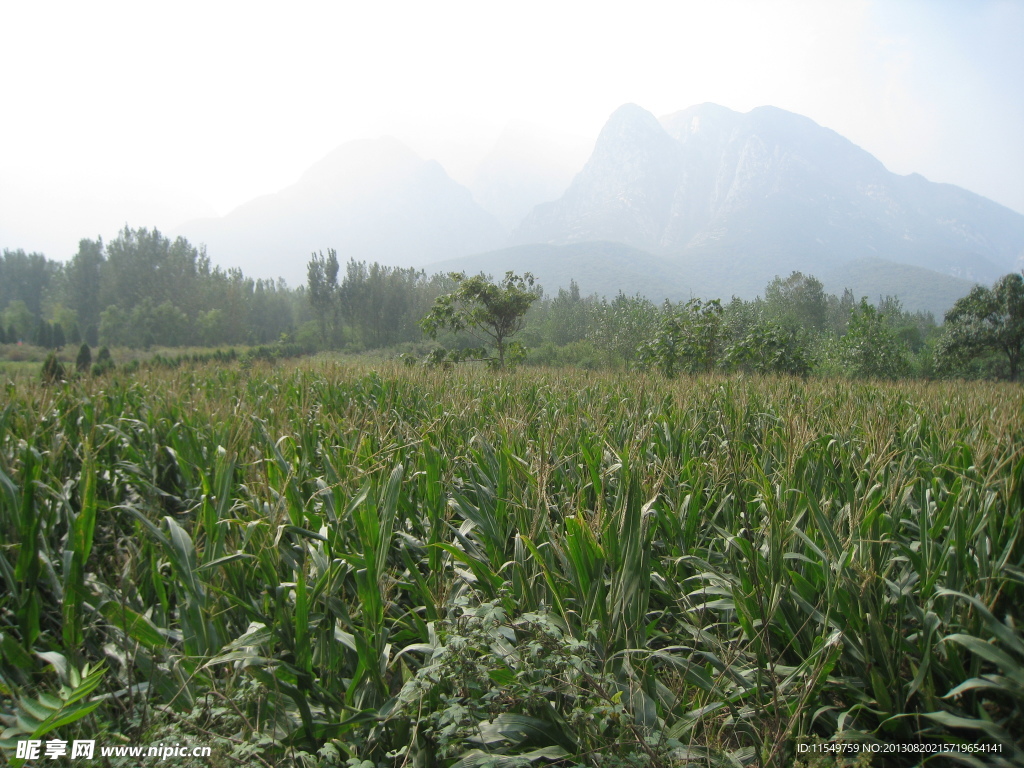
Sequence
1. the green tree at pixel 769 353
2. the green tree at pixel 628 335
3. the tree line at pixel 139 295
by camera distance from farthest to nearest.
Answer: the tree line at pixel 139 295, the green tree at pixel 628 335, the green tree at pixel 769 353

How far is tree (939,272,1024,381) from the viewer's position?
67.2 feet

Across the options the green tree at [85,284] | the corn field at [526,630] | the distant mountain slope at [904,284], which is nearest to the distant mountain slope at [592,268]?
the distant mountain slope at [904,284]

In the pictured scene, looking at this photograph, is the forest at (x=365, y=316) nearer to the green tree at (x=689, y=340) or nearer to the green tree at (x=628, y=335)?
the green tree at (x=628, y=335)

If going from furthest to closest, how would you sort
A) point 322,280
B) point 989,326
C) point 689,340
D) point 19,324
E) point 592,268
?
point 592,268
point 322,280
point 19,324
point 989,326
point 689,340

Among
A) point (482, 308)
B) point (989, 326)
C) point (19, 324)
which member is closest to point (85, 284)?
point (19, 324)

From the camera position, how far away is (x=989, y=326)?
20953 mm

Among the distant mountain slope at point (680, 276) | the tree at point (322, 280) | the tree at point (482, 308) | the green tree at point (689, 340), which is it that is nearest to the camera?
the green tree at point (689, 340)

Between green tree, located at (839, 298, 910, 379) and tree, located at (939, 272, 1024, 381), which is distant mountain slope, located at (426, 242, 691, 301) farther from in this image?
green tree, located at (839, 298, 910, 379)

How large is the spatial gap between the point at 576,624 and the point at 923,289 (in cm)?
17209

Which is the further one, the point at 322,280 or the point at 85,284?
the point at 85,284

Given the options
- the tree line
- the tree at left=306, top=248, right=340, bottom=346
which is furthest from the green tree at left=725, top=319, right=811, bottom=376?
the tree line

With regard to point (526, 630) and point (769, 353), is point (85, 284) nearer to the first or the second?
point (769, 353)

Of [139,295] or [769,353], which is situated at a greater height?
[139,295]

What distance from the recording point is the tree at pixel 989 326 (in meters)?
20.5
